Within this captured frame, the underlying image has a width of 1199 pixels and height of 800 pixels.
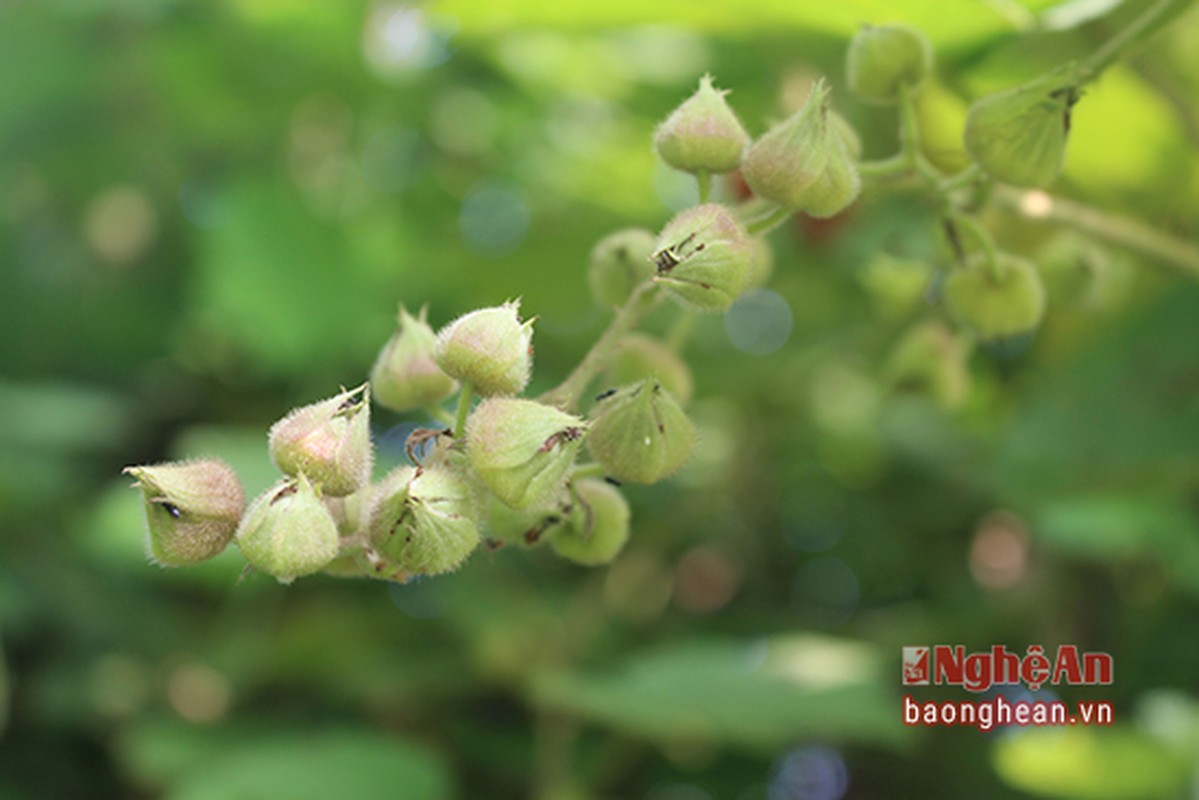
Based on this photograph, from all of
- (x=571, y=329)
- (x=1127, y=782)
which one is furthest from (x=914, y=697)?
(x=571, y=329)

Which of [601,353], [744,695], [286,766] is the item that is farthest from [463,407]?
[286,766]

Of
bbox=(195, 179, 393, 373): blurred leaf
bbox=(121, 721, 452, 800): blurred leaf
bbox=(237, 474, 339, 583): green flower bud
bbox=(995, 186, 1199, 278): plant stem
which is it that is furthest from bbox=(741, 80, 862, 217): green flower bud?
bbox=(195, 179, 393, 373): blurred leaf

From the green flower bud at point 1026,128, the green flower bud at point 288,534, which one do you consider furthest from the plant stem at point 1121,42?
the green flower bud at point 288,534

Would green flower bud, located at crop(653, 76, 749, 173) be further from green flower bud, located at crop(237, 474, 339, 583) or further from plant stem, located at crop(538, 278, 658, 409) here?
green flower bud, located at crop(237, 474, 339, 583)

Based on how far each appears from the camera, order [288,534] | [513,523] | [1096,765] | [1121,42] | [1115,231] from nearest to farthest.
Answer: [288,534] → [513,523] → [1121,42] → [1115,231] → [1096,765]

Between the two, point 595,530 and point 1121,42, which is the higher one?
point 1121,42

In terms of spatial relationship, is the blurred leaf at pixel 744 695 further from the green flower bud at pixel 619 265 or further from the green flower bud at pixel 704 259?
the green flower bud at pixel 704 259

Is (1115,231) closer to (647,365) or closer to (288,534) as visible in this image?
(647,365)
